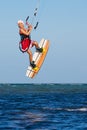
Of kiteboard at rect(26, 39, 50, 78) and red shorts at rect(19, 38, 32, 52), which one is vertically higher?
red shorts at rect(19, 38, 32, 52)

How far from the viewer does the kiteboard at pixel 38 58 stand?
130ft

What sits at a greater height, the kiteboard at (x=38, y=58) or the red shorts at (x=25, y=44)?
the red shorts at (x=25, y=44)

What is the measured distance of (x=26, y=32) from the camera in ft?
121

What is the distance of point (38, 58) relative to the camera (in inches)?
1587

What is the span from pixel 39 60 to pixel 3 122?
62.2 feet

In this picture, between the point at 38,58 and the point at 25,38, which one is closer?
the point at 25,38

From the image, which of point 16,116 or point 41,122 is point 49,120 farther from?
point 16,116

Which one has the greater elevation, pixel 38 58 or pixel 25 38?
pixel 25 38

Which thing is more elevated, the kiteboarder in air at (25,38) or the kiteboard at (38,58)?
the kiteboarder in air at (25,38)

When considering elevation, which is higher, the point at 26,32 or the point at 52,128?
the point at 26,32

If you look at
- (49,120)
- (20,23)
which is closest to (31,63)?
(20,23)

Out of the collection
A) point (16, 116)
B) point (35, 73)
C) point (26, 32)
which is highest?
point (26, 32)

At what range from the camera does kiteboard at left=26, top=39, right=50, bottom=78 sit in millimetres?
39531

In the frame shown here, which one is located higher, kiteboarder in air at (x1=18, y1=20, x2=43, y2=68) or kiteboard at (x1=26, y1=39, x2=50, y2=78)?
kiteboarder in air at (x1=18, y1=20, x2=43, y2=68)
